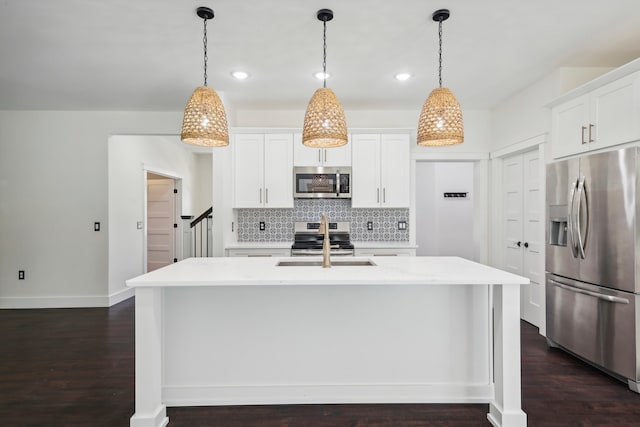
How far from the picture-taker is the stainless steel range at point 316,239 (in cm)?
409

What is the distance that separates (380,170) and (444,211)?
8.61 feet

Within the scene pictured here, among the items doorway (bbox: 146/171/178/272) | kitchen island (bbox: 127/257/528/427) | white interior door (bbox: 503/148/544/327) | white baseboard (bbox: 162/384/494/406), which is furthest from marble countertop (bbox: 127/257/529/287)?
doorway (bbox: 146/171/178/272)

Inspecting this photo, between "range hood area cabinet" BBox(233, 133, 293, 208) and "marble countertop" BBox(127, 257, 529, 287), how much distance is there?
80.3 inches

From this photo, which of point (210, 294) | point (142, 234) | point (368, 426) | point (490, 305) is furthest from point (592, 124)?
point (142, 234)

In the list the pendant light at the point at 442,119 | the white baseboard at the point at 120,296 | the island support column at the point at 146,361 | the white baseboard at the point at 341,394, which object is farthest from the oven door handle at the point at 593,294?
the white baseboard at the point at 120,296

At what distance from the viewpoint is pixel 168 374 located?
7.06 feet

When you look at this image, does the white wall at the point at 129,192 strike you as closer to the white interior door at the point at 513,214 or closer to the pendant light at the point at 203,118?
the pendant light at the point at 203,118

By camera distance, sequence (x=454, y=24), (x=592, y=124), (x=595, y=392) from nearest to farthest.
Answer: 1. (x=595, y=392)
2. (x=454, y=24)
3. (x=592, y=124)

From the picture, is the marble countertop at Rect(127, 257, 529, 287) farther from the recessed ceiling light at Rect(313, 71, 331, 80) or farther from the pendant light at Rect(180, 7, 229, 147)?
the recessed ceiling light at Rect(313, 71, 331, 80)

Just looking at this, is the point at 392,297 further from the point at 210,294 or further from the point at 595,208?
the point at 595,208

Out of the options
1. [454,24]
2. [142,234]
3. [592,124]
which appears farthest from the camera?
[142,234]

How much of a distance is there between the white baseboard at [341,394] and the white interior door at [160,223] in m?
4.89

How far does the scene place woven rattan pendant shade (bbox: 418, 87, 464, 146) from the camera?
6.88 ft

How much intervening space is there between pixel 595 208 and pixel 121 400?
369cm
